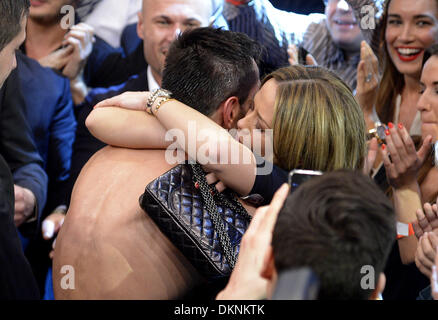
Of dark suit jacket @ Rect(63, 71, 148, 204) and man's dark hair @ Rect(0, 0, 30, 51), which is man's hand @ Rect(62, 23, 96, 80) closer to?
dark suit jacket @ Rect(63, 71, 148, 204)

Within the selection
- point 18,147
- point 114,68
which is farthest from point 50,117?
point 114,68

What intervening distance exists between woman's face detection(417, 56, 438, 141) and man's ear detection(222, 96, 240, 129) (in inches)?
41.0

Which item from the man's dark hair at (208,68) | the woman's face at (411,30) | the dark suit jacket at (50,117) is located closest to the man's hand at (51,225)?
the dark suit jacket at (50,117)

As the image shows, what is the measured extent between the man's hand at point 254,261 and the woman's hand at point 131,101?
0.75 metres

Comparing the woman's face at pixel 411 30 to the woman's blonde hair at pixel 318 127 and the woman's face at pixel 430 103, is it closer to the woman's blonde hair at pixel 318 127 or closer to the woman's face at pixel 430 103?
the woman's face at pixel 430 103

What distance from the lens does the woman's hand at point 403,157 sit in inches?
96.3

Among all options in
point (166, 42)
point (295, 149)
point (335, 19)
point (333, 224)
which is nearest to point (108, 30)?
point (166, 42)

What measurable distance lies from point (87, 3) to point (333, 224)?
2663mm

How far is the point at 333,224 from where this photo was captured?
1.03m

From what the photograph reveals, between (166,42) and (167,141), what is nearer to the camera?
(167,141)

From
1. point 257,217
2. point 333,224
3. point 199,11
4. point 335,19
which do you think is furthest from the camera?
point 335,19

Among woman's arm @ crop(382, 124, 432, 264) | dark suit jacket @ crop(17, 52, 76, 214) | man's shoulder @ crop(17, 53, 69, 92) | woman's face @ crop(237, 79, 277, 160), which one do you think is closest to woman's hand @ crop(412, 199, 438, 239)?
woman's arm @ crop(382, 124, 432, 264)

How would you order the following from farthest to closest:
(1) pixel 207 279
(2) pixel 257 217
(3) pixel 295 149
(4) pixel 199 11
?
(4) pixel 199 11 < (3) pixel 295 149 < (1) pixel 207 279 < (2) pixel 257 217

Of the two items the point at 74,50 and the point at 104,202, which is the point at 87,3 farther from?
the point at 104,202
